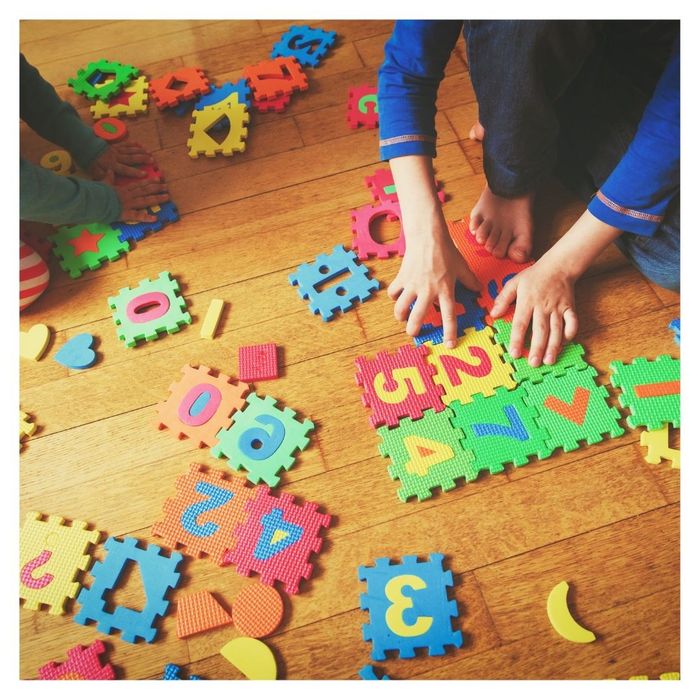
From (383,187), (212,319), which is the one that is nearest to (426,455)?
(212,319)

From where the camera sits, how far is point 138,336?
47.7 inches

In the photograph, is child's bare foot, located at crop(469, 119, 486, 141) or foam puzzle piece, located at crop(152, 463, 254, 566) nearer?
foam puzzle piece, located at crop(152, 463, 254, 566)

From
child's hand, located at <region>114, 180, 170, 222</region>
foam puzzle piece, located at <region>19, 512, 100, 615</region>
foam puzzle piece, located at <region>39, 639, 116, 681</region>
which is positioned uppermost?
child's hand, located at <region>114, 180, 170, 222</region>

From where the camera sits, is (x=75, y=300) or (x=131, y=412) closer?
(x=131, y=412)

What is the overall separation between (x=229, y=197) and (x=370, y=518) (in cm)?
77

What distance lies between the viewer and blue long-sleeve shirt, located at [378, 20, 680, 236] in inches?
38.4

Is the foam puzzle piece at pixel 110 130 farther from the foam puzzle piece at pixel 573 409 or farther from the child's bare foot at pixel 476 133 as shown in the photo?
the foam puzzle piece at pixel 573 409

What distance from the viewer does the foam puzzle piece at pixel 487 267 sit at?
46.4 inches

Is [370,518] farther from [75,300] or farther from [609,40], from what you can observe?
[609,40]

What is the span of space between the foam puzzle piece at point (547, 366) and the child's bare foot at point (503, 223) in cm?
20

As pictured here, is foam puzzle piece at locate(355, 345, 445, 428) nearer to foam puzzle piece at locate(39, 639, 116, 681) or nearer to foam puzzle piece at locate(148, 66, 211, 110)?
foam puzzle piece at locate(39, 639, 116, 681)

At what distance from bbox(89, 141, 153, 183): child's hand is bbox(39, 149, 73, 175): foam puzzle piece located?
0.23 ft

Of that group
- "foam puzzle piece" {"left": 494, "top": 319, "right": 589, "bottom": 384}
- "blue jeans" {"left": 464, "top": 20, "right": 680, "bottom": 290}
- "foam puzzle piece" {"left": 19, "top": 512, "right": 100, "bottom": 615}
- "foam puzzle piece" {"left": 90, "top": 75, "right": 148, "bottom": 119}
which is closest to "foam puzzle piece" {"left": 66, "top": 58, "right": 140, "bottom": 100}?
"foam puzzle piece" {"left": 90, "top": 75, "right": 148, "bottom": 119}
